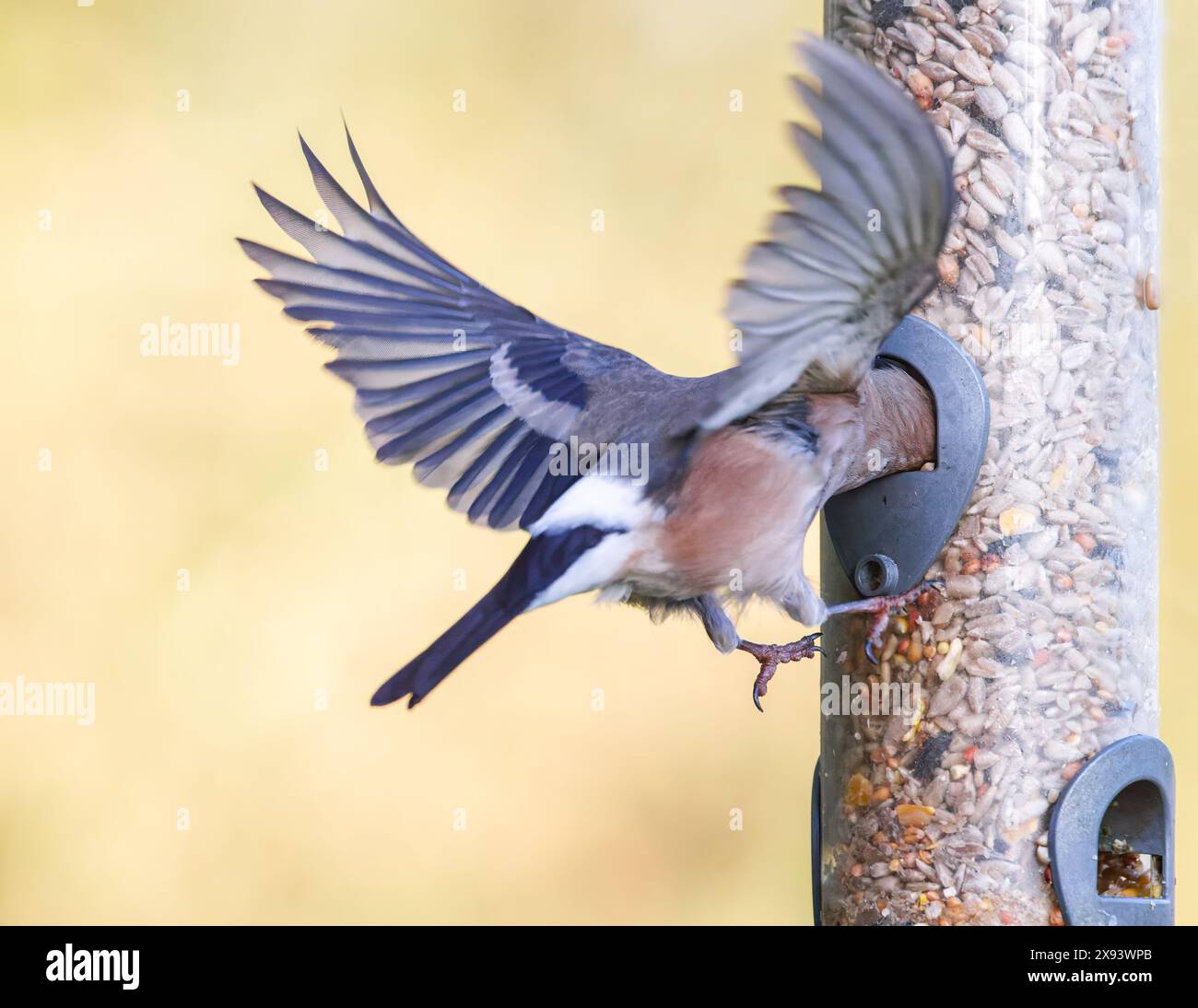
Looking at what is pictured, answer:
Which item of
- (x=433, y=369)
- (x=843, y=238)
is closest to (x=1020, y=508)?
(x=843, y=238)

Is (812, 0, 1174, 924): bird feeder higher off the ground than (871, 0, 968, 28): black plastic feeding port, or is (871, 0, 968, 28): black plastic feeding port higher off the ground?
(871, 0, 968, 28): black plastic feeding port

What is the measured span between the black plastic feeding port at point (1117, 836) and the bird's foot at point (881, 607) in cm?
45

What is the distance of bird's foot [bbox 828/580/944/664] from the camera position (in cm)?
295

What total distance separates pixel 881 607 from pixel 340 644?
341 centimetres

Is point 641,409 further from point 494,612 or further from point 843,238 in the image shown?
point 843,238

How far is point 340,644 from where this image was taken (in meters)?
5.92

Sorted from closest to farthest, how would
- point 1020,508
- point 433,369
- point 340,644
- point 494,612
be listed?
point 494,612, point 1020,508, point 433,369, point 340,644

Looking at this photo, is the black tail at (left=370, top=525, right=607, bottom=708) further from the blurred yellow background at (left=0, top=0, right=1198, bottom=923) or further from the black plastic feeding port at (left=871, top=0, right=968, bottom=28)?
the blurred yellow background at (left=0, top=0, right=1198, bottom=923)

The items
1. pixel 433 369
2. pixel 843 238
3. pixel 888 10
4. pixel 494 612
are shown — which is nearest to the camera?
pixel 843 238

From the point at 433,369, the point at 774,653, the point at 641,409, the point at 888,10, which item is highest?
the point at 888,10

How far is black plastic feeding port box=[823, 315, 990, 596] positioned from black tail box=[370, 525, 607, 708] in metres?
0.59

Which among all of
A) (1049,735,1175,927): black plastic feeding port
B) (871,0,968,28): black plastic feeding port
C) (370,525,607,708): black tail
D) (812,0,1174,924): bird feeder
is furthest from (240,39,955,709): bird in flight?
(871,0,968,28): black plastic feeding port

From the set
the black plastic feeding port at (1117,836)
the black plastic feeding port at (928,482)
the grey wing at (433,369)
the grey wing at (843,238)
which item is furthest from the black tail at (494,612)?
the black plastic feeding port at (1117,836)

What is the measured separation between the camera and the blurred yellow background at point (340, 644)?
5863mm
